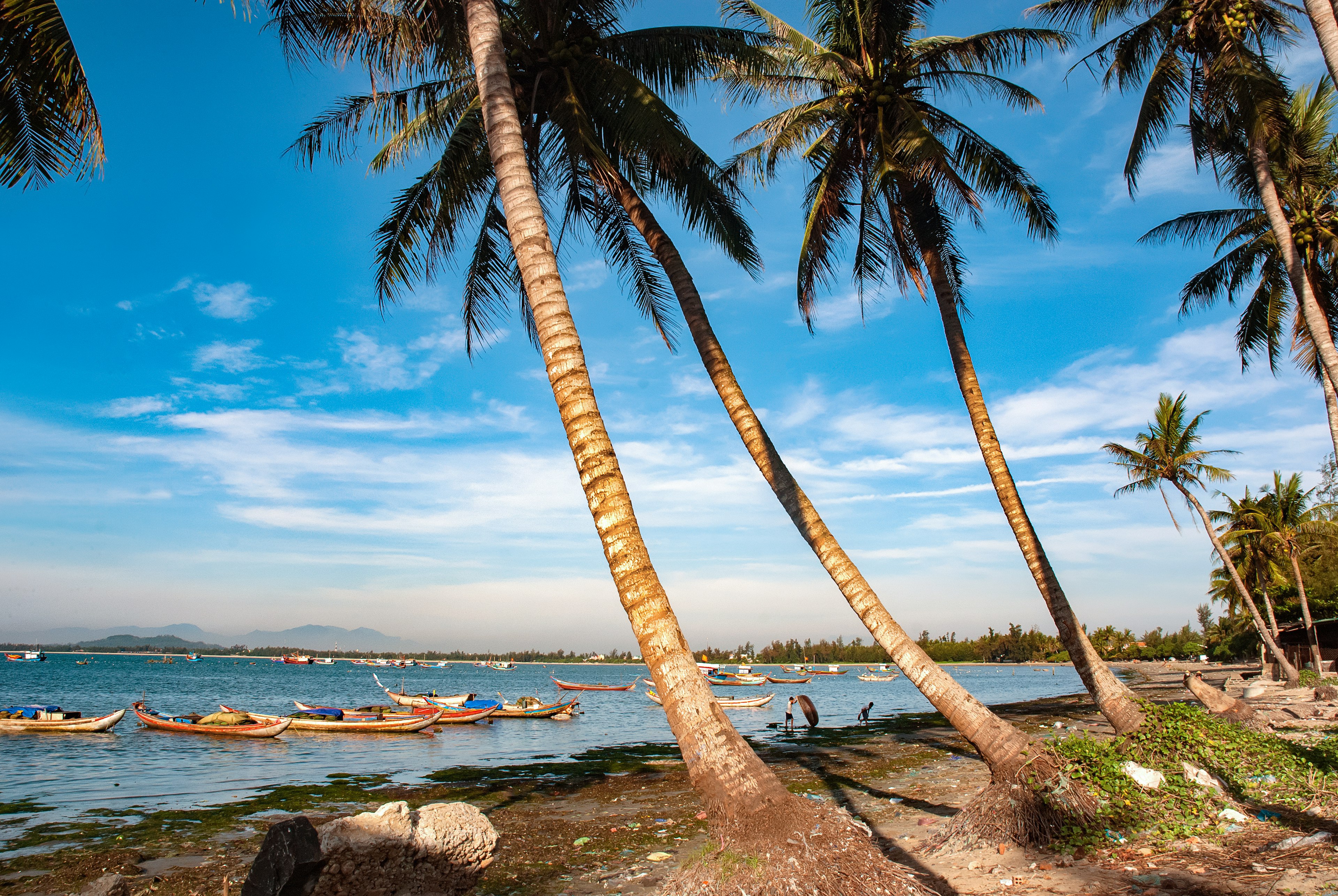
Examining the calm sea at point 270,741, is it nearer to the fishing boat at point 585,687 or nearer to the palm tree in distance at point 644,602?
the fishing boat at point 585,687

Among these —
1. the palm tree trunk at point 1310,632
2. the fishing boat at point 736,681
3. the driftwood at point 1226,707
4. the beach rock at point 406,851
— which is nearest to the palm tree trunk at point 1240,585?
the palm tree trunk at point 1310,632

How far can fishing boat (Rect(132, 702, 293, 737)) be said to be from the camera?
25953 mm

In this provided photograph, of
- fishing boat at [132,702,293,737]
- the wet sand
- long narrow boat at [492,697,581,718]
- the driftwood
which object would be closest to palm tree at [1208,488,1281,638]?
the wet sand

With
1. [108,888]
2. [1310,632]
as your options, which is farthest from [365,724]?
[1310,632]

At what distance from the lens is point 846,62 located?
1137 centimetres

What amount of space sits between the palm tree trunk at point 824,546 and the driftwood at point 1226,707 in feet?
20.7

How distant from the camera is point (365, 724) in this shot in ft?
89.4

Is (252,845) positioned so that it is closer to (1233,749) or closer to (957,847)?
(957,847)

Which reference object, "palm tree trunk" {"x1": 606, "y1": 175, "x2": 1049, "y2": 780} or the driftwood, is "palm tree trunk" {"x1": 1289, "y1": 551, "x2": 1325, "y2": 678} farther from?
"palm tree trunk" {"x1": 606, "y1": 175, "x2": 1049, "y2": 780}

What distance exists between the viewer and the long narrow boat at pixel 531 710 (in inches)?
1318

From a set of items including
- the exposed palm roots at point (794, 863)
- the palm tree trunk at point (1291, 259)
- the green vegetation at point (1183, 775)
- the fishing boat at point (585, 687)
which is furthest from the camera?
the fishing boat at point (585, 687)

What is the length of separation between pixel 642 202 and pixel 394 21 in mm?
3874

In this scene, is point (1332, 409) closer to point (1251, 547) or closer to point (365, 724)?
point (1251, 547)

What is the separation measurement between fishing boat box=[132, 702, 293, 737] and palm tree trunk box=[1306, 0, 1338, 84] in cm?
3193
